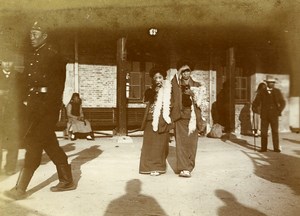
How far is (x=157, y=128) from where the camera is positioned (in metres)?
6.37

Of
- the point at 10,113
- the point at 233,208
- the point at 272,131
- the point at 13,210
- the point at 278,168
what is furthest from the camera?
the point at 272,131

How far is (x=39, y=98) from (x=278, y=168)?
4.53 meters

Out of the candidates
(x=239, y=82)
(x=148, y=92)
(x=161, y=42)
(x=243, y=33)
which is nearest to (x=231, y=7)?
(x=243, y=33)

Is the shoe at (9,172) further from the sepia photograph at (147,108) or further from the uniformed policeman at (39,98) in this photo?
the uniformed policeman at (39,98)

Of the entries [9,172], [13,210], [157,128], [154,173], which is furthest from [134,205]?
[9,172]

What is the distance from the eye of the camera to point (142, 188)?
17.0 ft

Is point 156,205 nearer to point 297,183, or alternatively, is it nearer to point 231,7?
point 297,183

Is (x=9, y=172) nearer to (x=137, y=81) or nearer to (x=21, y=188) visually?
(x=21, y=188)

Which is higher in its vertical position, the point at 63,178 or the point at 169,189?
the point at 63,178

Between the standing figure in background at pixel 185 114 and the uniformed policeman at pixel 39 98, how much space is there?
85.4 inches

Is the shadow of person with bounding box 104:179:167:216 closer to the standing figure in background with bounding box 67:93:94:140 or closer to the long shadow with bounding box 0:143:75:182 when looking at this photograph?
the long shadow with bounding box 0:143:75:182

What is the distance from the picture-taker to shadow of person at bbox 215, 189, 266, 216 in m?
4.00

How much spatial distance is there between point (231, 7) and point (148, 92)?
6294mm

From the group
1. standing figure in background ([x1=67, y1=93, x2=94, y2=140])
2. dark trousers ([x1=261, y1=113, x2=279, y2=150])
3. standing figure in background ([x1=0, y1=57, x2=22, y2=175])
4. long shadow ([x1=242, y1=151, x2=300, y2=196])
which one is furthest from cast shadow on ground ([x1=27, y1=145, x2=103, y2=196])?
dark trousers ([x1=261, y1=113, x2=279, y2=150])
